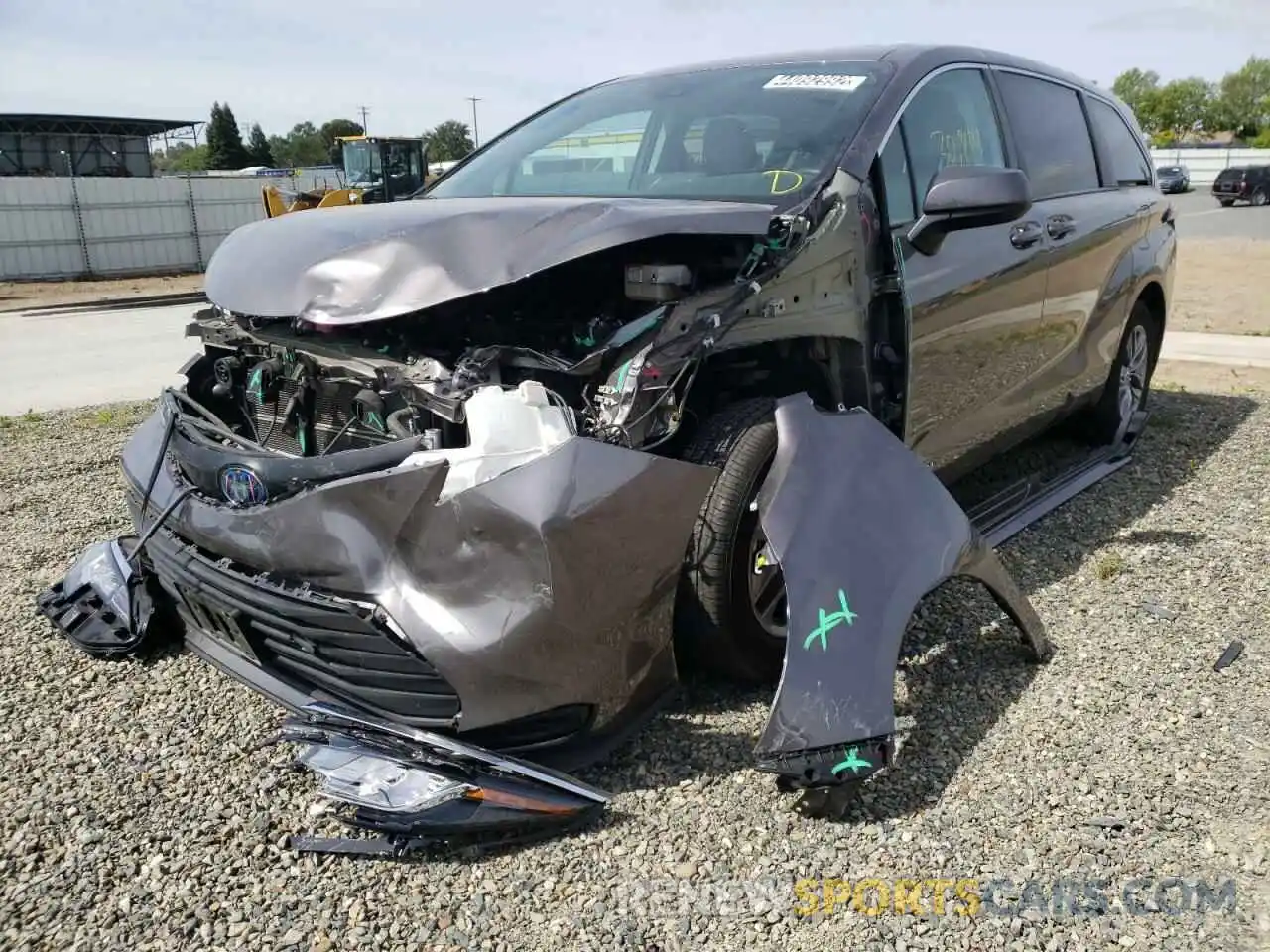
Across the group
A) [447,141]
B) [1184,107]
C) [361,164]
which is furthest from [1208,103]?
[361,164]

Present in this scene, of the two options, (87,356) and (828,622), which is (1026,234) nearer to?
(828,622)

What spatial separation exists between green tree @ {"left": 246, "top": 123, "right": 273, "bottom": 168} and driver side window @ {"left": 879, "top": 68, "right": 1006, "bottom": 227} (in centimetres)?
7957

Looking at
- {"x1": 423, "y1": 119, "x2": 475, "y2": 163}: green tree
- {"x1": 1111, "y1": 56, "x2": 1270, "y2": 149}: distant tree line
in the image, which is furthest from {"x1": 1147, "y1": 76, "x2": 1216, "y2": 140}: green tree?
{"x1": 423, "y1": 119, "x2": 475, "y2": 163}: green tree

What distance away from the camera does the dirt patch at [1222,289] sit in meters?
11.0

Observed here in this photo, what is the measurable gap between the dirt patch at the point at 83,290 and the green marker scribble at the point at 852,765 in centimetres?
1890

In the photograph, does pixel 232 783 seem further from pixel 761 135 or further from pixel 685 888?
pixel 761 135

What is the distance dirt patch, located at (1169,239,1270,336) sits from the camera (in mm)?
11040

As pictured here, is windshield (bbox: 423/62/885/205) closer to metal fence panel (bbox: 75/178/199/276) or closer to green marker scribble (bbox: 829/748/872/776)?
green marker scribble (bbox: 829/748/872/776)

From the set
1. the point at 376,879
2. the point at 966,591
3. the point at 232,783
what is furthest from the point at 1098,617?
the point at 232,783

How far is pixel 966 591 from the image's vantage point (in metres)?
3.76

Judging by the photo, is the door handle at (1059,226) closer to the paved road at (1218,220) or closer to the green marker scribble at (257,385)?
the green marker scribble at (257,385)

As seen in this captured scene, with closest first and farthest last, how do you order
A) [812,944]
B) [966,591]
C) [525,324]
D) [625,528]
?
[812,944], [625,528], [525,324], [966,591]

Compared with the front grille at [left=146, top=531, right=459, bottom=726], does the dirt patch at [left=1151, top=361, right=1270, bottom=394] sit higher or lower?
lower

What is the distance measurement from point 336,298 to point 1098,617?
269 cm
